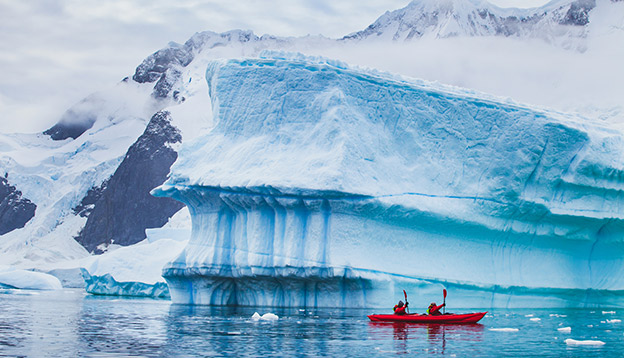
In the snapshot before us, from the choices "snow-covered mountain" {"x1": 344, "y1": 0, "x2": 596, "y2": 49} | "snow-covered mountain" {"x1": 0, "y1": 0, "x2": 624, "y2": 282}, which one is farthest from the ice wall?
"snow-covered mountain" {"x1": 344, "y1": 0, "x2": 596, "y2": 49}

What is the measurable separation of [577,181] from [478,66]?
5233 cm

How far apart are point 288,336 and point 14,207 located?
72742 millimetres

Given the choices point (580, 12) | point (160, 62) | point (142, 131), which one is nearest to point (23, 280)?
point (142, 131)

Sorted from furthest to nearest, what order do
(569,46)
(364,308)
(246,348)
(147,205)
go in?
(147,205)
(569,46)
(364,308)
(246,348)

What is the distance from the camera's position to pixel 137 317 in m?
17.2

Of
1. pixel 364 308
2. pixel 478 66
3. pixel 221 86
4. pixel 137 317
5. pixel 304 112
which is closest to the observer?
pixel 137 317

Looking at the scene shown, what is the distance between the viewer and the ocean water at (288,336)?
1053 centimetres

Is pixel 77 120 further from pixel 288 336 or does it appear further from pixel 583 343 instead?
pixel 583 343

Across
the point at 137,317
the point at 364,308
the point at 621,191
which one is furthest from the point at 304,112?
the point at 621,191

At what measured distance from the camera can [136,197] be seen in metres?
79.8

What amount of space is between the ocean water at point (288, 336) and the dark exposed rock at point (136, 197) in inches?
2390

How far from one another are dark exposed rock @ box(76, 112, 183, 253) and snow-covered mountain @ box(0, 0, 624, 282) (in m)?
0.10

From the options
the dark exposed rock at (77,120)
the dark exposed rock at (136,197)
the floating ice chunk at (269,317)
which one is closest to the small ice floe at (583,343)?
the floating ice chunk at (269,317)

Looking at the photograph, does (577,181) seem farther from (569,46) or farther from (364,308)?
(569,46)
